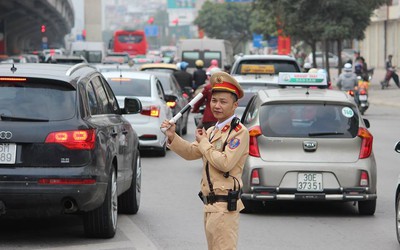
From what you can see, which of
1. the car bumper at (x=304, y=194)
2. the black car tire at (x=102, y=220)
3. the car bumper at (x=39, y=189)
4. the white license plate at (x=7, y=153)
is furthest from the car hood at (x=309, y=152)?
the white license plate at (x=7, y=153)

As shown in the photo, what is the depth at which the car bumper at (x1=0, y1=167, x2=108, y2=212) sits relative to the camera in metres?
9.09

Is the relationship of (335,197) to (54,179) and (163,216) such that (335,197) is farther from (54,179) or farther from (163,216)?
(54,179)

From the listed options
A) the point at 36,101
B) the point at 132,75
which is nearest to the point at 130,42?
the point at 132,75

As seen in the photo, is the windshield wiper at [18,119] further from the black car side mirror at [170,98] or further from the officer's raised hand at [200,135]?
the black car side mirror at [170,98]

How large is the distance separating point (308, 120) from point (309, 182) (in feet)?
2.43

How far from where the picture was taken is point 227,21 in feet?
438

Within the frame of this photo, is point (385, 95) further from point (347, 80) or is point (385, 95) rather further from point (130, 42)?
point (130, 42)

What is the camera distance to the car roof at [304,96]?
468 inches

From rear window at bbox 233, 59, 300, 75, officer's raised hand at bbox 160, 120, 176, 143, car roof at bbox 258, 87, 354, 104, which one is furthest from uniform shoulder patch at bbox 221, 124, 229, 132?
rear window at bbox 233, 59, 300, 75

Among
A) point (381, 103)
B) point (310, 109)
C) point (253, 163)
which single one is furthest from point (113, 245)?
point (381, 103)

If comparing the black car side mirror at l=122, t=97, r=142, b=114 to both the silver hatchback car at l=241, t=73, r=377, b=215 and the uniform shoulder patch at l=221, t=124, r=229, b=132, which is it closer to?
the silver hatchback car at l=241, t=73, r=377, b=215

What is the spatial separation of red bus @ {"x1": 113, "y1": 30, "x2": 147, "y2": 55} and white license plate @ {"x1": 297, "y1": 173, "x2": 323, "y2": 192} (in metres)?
79.7

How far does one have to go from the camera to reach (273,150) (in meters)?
11.7

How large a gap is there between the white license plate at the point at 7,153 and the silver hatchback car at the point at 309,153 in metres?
3.23
